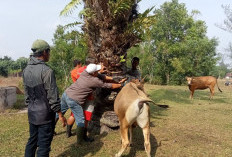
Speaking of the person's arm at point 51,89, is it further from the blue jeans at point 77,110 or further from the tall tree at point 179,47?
the tall tree at point 179,47

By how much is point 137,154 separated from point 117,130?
1436 millimetres

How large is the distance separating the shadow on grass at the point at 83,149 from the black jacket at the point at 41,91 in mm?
1535

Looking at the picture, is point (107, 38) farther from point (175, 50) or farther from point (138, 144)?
point (175, 50)

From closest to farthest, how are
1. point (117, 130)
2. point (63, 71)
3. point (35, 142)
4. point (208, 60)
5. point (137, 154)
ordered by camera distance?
point (35, 142), point (137, 154), point (117, 130), point (63, 71), point (208, 60)

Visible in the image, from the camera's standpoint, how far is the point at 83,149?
4875 millimetres

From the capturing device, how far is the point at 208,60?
30984mm

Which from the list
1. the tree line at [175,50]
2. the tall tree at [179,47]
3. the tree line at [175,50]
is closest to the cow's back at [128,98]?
the tree line at [175,50]

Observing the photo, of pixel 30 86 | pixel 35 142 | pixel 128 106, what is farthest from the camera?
pixel 128 106

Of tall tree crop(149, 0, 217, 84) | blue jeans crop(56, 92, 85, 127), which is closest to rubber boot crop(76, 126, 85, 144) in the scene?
blue jeans crop(56, 92, 85, 127)

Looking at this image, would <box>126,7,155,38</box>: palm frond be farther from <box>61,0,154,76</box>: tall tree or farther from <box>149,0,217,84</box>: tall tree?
<box>149,0,217,84</box>: tall tree

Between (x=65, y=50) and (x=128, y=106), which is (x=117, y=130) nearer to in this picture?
(x=128, y=106)

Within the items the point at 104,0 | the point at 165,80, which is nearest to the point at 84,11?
the point at 104,0


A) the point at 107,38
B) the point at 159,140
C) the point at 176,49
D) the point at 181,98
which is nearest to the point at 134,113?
the point at 159,140

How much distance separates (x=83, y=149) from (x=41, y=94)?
2134 millimetres
